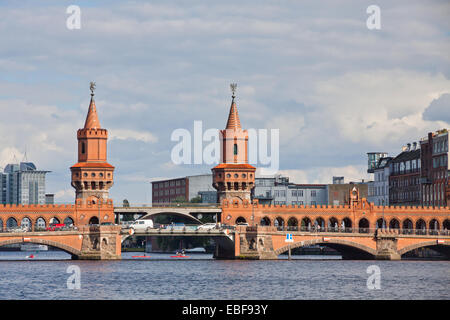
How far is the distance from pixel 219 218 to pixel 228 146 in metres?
13.6

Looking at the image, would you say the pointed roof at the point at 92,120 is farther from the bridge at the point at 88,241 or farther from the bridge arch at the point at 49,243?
the bridge arch at the point at 49,243

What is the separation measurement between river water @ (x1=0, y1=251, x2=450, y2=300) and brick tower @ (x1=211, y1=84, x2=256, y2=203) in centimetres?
3421

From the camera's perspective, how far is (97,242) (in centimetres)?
16300

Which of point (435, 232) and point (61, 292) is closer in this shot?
point (61, 292)

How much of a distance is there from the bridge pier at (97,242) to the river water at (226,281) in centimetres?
567

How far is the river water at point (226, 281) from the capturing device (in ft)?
336

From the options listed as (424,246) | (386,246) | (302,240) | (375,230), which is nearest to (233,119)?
(302,240)

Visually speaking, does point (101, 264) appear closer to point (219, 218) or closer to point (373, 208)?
point (219, 218)

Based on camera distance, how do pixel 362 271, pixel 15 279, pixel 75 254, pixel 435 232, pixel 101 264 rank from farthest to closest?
pixel 435 232
pixel 75 254
pixel 101 264
pixel 362 271
pixel 15 279

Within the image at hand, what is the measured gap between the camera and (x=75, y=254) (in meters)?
164

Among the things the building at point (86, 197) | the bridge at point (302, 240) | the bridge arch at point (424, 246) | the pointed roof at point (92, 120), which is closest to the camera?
the bridge at point (302, 240)

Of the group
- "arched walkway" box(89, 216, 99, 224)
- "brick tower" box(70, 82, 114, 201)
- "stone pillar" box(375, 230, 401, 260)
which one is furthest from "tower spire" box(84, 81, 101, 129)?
"stone pillar" box(375, 230, 401, 260)

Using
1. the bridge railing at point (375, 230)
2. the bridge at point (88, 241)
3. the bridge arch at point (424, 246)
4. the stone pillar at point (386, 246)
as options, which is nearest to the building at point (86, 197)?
the bridge at point (88, 241)

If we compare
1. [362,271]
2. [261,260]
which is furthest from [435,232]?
[362,271]
